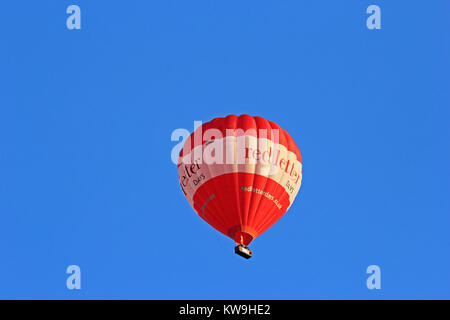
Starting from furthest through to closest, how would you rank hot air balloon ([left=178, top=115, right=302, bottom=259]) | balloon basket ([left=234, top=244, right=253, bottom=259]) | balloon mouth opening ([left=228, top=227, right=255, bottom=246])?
hot air balloon ([left=178, top=115, right=302, bottom=259]) → balloon mouth opening ([left=228, top=227, right=255, bottom=246]) → balloon basket ([left=234, top=244, right=253, bottom=259])

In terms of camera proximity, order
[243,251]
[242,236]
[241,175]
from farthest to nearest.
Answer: [241,175] → [242,236] → [243,251]

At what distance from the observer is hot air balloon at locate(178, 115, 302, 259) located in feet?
94.2

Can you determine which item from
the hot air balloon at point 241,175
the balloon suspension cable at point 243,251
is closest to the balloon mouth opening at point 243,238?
the hot air balloon at point 241,175

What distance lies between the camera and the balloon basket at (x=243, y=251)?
28203 millimetres

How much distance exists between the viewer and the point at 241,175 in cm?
2881

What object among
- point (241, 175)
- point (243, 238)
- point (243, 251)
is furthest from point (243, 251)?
point (241, 175)

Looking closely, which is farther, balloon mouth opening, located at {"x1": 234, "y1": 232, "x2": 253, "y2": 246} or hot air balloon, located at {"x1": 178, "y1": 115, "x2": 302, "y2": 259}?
hot air balloon, located at {"x1": 178, "y1": 115, "x2": 302, "y2": 259}

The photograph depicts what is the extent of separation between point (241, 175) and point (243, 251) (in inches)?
82.7

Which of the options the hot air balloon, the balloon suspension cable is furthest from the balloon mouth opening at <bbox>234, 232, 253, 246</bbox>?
the balloon suspension cable

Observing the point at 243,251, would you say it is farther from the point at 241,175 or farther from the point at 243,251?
the point at 241,175

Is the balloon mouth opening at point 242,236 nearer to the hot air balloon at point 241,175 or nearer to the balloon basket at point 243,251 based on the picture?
the hot air balloon at point 241,175

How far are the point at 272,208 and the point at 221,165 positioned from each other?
1843 millimetres

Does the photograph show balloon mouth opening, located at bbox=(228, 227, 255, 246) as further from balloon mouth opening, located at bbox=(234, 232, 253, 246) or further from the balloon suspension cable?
the balloon suspension cable
